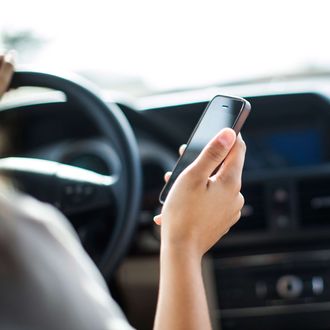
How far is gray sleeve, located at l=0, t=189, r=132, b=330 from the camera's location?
735 mm

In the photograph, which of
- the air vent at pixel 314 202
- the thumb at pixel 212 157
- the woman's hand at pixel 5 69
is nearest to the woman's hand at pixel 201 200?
the thumb at pixel 212 157

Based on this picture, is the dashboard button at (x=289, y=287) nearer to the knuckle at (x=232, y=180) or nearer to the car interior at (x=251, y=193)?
the car interior at (x=251, y=193)

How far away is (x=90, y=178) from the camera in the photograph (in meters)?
1.77

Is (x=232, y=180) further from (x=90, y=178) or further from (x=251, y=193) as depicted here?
(x=251, y=193)

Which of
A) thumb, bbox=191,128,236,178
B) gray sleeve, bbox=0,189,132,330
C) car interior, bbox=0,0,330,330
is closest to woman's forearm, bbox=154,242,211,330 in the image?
thumb, bbox=191,128,236,178

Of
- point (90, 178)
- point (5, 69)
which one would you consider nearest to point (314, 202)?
point (90, 178)

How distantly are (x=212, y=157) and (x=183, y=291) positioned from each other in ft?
0.63

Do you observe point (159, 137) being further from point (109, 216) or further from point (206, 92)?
point (109, 216)

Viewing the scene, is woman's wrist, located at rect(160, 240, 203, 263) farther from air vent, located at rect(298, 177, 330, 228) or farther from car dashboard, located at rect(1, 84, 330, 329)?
air vent, located at rect(298, 177, 330, 228)

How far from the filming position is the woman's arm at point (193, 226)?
1093 mm

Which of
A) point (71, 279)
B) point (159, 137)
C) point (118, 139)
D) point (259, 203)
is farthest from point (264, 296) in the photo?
→ point (71, 279)

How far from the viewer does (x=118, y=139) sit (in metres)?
1.75

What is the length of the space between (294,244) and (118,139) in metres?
0.71

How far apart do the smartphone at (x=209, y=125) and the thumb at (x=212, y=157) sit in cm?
22
